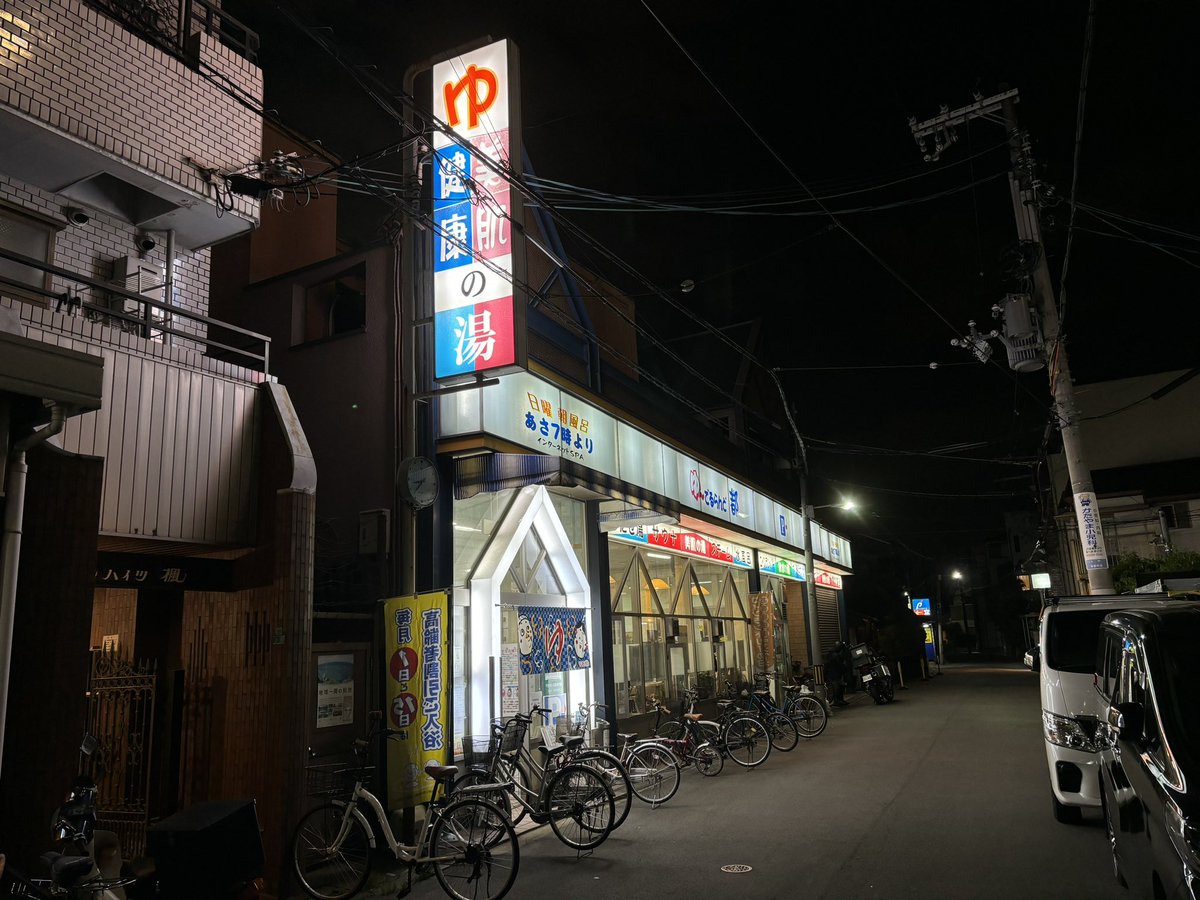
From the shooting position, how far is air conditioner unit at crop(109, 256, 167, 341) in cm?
1108

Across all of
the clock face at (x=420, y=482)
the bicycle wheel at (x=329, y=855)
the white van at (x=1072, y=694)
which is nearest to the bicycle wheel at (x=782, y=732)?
the white van at (x=1072, y=694)

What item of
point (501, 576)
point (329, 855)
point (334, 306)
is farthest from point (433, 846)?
point (334, 306)

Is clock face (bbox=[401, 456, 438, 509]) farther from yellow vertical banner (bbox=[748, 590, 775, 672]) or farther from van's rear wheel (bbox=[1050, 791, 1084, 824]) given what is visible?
yellow vertical banner (bbox=[748, 590, 775, 672])

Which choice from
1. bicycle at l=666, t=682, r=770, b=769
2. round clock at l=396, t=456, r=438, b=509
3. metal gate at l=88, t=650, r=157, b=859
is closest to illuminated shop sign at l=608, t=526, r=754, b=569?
bicycle at l=666, t=682, r=770, b=769

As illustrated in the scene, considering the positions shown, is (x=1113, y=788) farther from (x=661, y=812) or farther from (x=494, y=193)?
(x=494, y=193)

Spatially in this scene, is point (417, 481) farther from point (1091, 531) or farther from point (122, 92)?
point (1091, 531)

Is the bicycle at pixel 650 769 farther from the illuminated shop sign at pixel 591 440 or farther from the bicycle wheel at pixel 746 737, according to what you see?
the illuminated shop sign at pixel 591 440

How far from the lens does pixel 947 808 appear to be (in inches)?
408

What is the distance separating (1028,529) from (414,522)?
74986 millimetres

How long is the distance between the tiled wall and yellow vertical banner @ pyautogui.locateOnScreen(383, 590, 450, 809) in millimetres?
6237

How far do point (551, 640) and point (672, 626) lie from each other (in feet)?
21.7

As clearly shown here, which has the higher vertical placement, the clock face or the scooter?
the clock face

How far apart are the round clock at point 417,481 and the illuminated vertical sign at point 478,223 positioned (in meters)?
1.19

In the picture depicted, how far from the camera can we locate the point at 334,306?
44.1 feet
